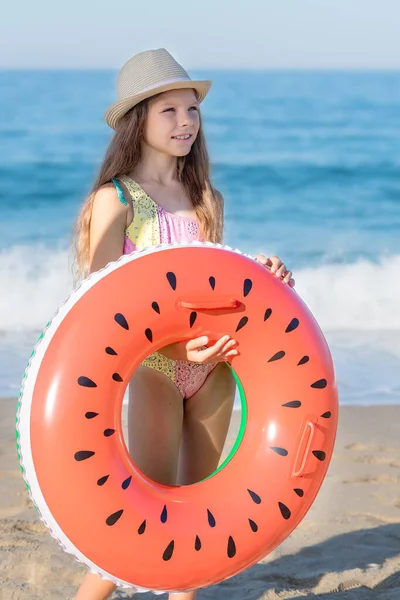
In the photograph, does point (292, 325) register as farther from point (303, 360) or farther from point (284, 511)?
point (284, 511)

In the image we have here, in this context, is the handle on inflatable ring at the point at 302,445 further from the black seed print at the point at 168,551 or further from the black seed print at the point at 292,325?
the black seed print at the point at 168,551

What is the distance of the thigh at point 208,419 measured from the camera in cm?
260

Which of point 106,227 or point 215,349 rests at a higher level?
point 106,227

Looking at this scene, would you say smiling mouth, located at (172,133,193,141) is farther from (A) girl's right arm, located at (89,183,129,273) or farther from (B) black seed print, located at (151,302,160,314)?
(B) black seed print, located at (151,302,160,314)

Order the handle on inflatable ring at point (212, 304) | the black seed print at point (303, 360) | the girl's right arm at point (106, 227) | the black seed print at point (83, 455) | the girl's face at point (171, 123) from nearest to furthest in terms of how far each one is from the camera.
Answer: the black seed print at point (83, 455), the handle on inflatable ring at point (212, 304), the black seed print at point (303, 360), the girl's right arm at point (106, 227), the girl's face at point (171, 123)

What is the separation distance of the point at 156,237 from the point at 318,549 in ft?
4.72

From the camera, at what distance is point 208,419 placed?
2.60 meters

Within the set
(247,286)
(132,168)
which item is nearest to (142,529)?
(247,286)

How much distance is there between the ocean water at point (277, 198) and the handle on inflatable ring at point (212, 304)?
203 cm

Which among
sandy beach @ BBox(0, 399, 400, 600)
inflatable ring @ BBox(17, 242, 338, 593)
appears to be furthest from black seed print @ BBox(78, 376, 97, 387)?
sandy beach @ BBox(0, 399, 400, 600)

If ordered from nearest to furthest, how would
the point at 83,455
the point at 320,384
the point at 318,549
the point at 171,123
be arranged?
the point at 83,455
the point at 320,384
the point at 171,123
the point at 318,549

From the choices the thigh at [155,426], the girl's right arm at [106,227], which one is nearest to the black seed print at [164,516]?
the thigh at [155,426]

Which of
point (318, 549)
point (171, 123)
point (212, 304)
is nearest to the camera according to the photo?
point (212, 304)

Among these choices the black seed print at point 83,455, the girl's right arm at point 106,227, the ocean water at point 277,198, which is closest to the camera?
the black seed print at point 83,455
